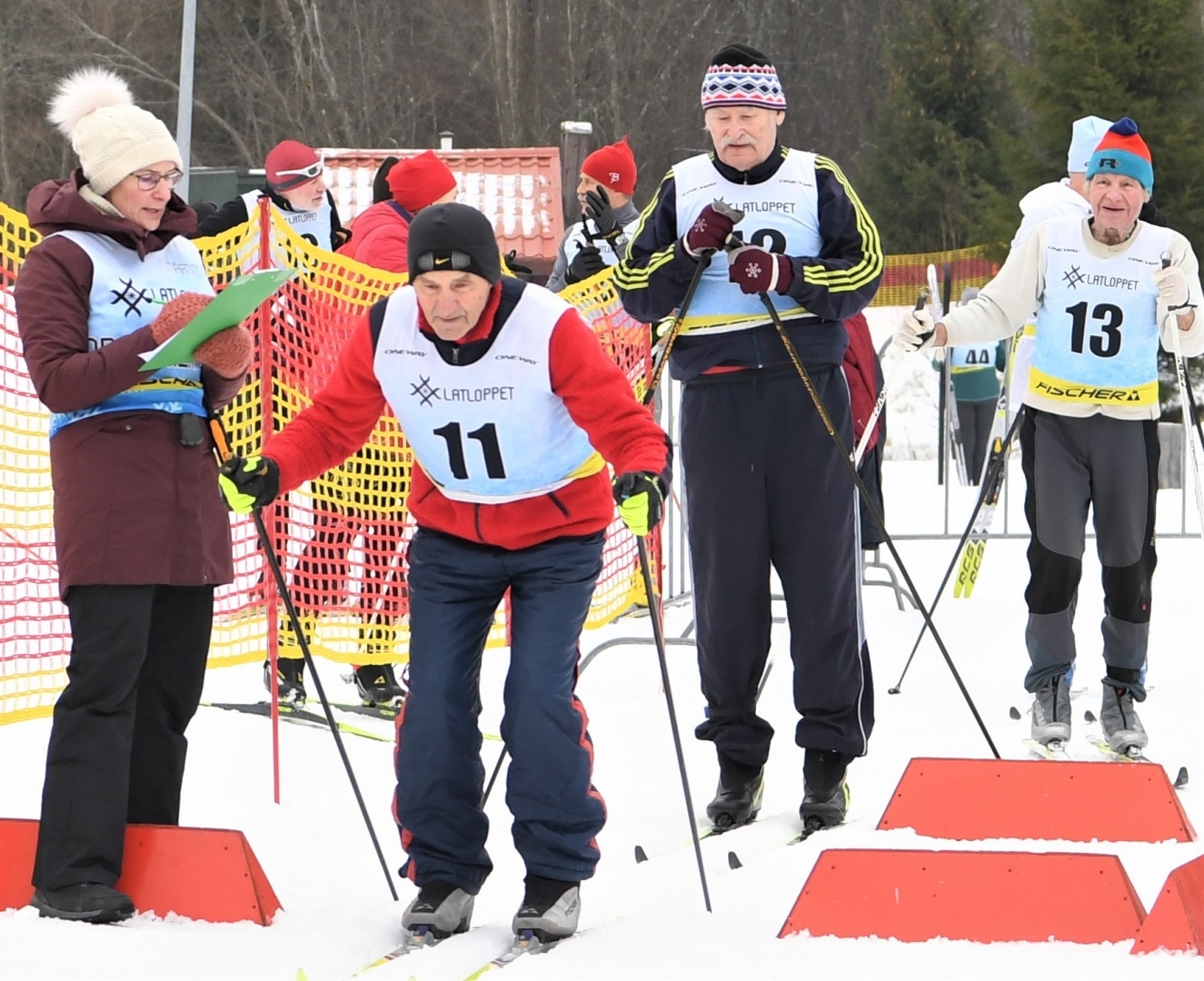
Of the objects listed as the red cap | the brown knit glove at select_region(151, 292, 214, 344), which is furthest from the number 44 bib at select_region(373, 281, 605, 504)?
the red cap

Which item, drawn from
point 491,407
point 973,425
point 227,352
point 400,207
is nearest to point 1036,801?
point 491,407

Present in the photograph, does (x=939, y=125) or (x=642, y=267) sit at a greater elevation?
(x=939, y=125)

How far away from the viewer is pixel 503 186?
24984 mm

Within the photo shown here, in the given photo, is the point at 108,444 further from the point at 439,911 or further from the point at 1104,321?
the point at 1104,321

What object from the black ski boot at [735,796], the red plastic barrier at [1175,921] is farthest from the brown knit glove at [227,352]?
the red plastic barrier at [1175,921]

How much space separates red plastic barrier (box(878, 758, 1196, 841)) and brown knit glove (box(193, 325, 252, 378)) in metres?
1.98

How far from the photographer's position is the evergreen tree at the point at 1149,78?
68.6ft

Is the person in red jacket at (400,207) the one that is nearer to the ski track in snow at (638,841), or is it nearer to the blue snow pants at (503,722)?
the ski track in snow at (638,841)

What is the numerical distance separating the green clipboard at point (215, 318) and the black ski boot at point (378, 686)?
3.02 meters

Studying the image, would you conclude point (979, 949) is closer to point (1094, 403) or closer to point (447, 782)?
point (447, 782)

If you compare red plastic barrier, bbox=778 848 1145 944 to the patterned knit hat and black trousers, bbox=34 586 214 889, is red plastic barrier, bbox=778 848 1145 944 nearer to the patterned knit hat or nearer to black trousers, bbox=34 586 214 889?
black trousers, bbox=34 586 214 889

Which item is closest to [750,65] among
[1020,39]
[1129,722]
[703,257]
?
[703,257]

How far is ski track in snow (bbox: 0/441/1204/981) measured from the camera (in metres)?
3.68

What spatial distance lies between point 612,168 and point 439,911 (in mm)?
5309
